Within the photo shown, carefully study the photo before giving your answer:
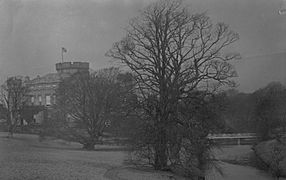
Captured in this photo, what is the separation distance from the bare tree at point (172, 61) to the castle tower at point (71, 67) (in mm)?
620

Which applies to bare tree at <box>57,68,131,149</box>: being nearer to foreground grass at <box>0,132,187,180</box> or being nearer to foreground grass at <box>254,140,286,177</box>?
foreground grass at <box>0,132,187,180</box>

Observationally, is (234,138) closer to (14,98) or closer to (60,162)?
(60,162)

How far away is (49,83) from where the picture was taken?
2.91m

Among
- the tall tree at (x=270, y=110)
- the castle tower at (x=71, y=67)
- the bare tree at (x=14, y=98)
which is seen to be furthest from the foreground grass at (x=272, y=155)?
the bare tree at (x=14, y=98)

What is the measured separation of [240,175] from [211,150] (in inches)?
35.3

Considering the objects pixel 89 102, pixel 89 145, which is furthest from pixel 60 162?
pixel 89 102

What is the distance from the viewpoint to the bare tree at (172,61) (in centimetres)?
362

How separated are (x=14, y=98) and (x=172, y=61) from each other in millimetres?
1532

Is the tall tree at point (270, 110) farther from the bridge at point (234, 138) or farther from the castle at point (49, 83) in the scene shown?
the castle at point (49, 83)

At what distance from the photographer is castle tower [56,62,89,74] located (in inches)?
115

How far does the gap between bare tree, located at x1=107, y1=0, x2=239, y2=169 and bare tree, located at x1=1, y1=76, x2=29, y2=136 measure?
102 centimetres

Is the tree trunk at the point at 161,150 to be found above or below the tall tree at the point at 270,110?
below

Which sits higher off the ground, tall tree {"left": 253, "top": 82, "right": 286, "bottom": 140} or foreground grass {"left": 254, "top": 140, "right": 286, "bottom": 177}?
tall tree {"left": 253, "top": 82, "right": 286, "bottom": 140}

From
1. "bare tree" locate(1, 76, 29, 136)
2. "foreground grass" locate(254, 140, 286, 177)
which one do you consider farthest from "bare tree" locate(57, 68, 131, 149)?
"foreground grass" locate(254, 140, 286, 177)
